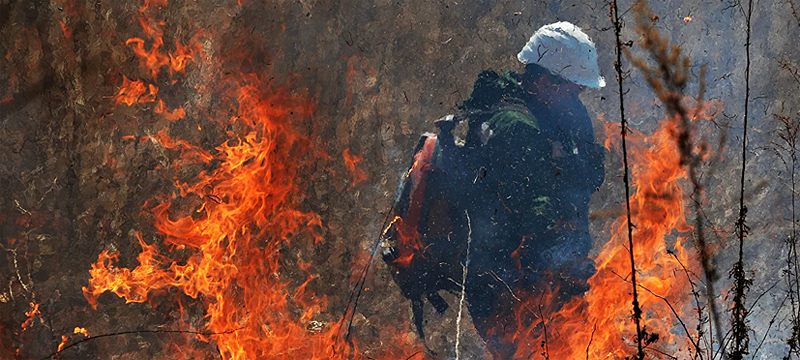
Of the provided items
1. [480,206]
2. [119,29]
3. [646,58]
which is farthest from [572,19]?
[119,29]

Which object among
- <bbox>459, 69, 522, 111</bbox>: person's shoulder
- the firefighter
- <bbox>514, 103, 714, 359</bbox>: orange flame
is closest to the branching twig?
<bbox>514, 103, 714, 359</bbox>: orange flame

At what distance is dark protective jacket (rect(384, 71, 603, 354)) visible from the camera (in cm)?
674

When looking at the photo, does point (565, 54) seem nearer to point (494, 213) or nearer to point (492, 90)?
point (492, 90)

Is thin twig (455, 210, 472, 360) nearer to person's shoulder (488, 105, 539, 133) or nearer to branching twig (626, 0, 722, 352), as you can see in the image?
person's shoulder (488, 105, 539, 133)

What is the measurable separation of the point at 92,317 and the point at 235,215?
1.79m

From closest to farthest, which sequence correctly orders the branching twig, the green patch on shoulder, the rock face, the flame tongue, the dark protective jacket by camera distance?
the green patch on shoulder < the rock face < the flame tongue < the dark protective jacket < the branching twig

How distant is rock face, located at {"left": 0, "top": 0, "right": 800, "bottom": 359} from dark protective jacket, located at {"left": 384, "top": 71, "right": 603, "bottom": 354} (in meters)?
0.24

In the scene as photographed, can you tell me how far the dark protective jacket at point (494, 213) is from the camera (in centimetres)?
674

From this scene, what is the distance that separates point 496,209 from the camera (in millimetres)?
7020

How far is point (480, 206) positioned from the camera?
700 centimetres

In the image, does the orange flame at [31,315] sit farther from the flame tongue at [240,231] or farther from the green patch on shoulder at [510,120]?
the green patch on shoulder at [510,120]

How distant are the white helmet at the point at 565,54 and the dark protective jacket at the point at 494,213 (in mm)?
393

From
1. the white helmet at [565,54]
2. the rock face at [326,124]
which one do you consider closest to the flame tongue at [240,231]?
the rock face at [326,124]

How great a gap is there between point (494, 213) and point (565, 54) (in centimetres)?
186
